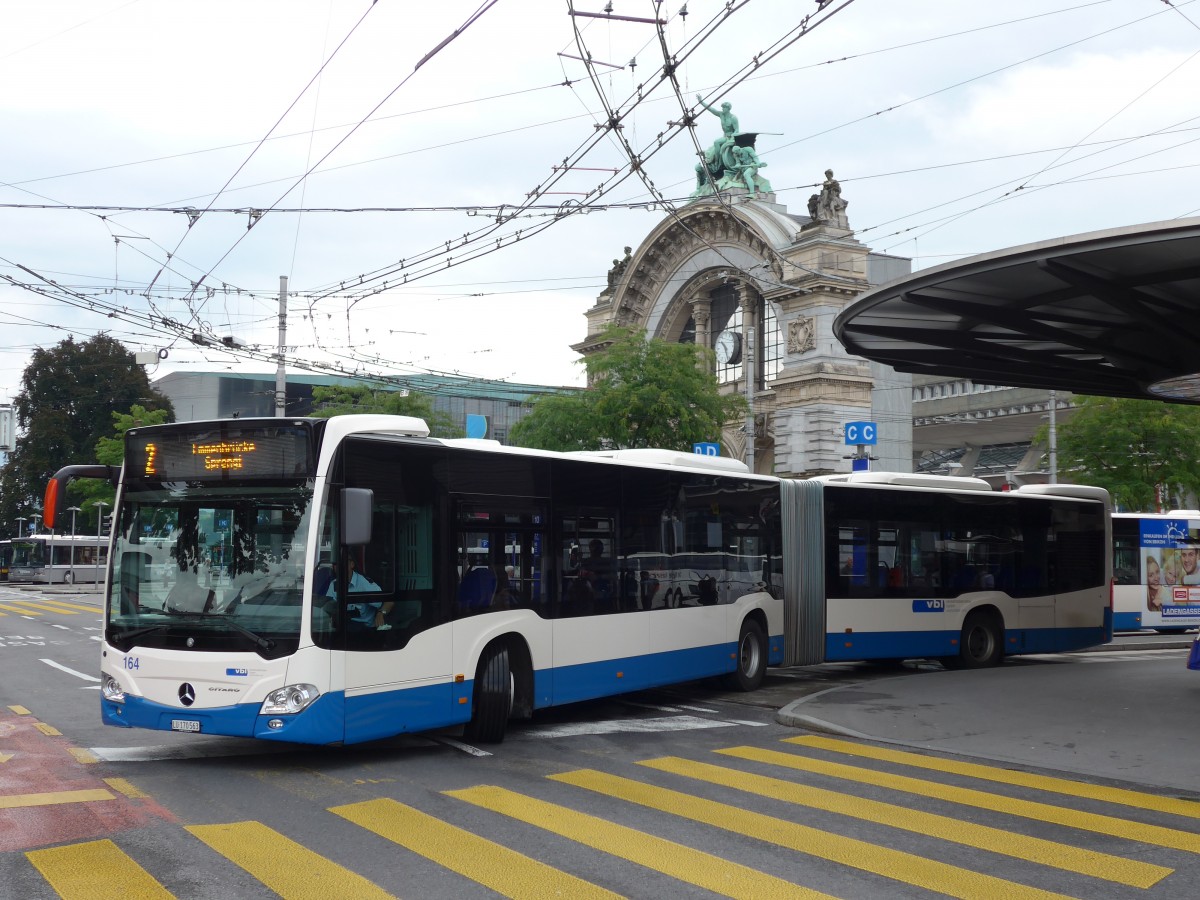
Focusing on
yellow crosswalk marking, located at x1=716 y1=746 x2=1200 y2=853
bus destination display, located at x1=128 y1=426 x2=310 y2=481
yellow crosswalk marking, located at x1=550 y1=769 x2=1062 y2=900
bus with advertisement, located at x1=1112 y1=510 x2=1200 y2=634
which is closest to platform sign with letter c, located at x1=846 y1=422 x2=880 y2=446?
bus with advertisement, located at x1=1112 y1=510 x2=1200 y2=634

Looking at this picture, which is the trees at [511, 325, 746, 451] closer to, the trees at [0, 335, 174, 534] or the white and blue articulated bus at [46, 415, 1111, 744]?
the white and blue articulated bus at [46, 415, 1111, 744]

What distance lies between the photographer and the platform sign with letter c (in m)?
33.8

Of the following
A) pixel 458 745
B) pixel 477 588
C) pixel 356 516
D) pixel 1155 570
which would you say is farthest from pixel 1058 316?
pixel 1155 570

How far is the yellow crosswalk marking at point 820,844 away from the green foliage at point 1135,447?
102ft

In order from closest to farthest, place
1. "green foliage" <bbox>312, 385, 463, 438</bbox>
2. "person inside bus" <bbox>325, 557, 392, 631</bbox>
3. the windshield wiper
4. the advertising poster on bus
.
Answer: the windshield wiper < "person inside bus" <bbox>325, 557, 392, 631</bbox> < the advertising poster on bus < "green foliage" <bbox>312, 385, 463, 438</bbox>

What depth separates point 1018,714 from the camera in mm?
13812

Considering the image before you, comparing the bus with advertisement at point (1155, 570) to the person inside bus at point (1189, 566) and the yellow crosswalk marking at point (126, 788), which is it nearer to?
the person inside bus at point (1189, 566)

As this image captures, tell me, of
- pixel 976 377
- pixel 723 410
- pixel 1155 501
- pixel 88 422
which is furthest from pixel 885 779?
pixel 88 422

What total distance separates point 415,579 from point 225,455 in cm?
193

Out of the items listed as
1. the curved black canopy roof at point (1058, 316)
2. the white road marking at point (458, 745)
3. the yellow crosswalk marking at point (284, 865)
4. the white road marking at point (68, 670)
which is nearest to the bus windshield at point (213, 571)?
the yellow crosswalk marking at point (284, 865)

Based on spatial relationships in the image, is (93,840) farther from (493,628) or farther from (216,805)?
(493,628)

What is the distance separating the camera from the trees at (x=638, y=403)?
3619 centimetres

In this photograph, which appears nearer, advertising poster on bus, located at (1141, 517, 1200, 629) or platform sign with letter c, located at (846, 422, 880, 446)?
advertising poster on bus, located at (1141, 517, 1200, 629)

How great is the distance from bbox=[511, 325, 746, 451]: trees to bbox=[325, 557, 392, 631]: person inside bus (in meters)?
25.8
